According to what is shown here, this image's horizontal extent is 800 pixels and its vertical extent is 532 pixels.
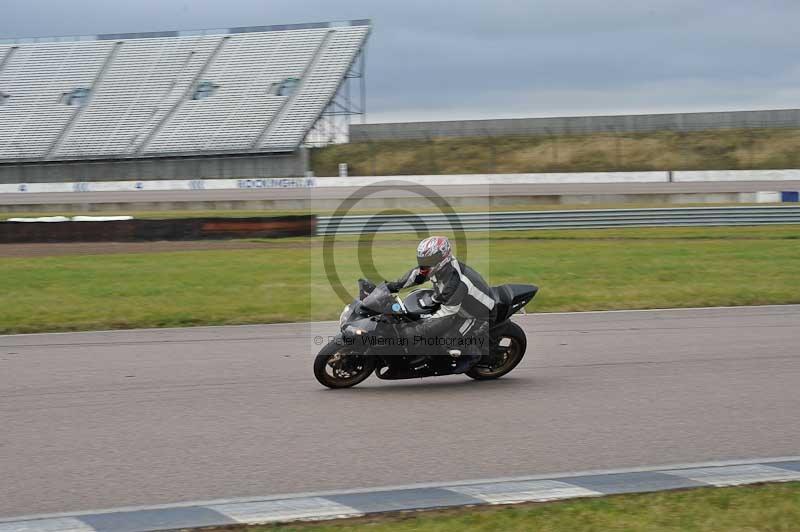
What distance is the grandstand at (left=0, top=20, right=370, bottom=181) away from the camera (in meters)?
52.8

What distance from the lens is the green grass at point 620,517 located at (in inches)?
182

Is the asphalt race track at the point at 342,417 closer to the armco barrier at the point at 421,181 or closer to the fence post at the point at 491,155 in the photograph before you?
the armco barrier at the point at 421,181

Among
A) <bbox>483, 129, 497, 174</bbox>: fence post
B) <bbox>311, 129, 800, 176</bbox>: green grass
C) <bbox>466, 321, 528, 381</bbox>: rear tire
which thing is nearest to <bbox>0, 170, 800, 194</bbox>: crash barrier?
<bbox>311, 129, 800, 176</bbox>: green grass

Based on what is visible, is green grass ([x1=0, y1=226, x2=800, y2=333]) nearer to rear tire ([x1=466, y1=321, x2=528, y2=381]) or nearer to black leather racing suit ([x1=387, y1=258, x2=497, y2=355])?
rear tire ([x1=466, y1=321, x2=528, y2=381])

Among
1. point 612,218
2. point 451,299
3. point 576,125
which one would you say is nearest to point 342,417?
point 451,299

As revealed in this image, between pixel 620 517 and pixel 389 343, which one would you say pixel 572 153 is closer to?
pixel 389 343

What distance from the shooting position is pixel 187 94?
5644 cm

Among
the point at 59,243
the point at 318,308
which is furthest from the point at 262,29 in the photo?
the point at 318,308

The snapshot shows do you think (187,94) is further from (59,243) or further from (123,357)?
(123,357)

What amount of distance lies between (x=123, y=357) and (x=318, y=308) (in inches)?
185

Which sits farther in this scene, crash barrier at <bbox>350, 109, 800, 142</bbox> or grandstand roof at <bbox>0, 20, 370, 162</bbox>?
crash barrier at <bbox>350, 109, 800, 142</bbox>

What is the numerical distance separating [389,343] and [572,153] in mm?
48666

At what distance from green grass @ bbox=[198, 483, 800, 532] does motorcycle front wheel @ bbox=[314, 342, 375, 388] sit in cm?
355

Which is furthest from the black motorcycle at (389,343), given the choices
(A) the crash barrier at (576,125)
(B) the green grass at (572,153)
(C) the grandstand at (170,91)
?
(A) the crash barrier at (576,125)
